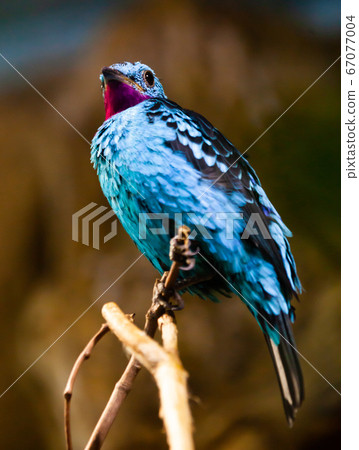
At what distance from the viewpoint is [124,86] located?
1.44m

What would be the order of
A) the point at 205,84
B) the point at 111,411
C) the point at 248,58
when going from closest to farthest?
1. the point at 111,411
2. the point at 248,58
3. the point at 205,84

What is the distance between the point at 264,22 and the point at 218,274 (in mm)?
957

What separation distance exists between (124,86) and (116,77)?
0.04 meters

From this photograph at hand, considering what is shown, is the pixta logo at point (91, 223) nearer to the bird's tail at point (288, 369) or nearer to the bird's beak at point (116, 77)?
the bird's beak at point (116, 77)

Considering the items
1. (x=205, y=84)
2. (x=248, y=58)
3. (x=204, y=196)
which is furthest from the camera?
(x=205, y=84)

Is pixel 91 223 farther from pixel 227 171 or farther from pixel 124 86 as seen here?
pixel 227 171

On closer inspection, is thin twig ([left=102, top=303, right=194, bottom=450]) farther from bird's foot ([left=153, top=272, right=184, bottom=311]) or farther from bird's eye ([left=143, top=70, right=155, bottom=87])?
bird's eye ([left=143, top=70, right=155, bottom=87])

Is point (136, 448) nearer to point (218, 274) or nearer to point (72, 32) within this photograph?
point (218, 274)

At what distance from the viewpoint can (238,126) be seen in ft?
5.95

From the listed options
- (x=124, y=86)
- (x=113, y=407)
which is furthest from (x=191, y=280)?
(x=124, y=86)

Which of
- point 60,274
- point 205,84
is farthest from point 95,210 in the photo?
point 205,84

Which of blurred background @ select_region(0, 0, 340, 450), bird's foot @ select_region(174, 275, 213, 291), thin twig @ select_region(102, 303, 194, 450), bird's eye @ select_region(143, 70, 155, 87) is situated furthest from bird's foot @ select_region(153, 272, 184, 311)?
bird's eye @ select_region(143, 70, 155, 87)

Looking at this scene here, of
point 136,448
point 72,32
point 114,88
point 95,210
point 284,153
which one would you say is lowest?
point 136,448

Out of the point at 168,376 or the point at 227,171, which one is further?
the point at 227,171
